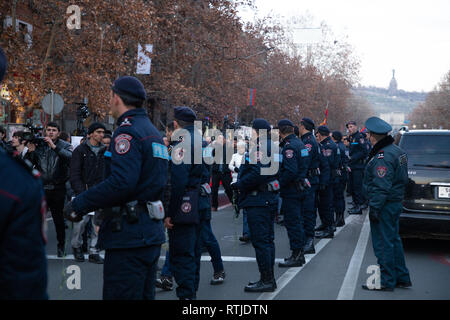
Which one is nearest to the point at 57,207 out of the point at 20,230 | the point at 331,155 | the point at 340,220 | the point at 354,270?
the point at 354,270

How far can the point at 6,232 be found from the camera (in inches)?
74.8

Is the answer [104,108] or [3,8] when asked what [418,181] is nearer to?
[104,108]

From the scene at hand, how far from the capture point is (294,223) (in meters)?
7.43

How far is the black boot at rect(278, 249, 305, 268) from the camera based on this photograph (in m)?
7.38

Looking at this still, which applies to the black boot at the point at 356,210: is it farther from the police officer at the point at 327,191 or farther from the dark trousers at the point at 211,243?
the dark trousers at the point at 211,243

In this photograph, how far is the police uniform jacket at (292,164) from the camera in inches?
279

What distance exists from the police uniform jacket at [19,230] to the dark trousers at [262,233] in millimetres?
4120

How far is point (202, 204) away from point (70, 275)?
7.50 ft

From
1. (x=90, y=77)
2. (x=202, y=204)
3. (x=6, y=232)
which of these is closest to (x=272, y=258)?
(x=202, y=204)

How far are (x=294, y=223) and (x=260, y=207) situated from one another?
1558 millimetres

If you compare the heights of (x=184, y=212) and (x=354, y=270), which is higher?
(x=184, y=212)

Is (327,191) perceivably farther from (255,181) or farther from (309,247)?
(255,181)

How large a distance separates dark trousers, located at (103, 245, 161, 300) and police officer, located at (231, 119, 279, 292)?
2615 mm

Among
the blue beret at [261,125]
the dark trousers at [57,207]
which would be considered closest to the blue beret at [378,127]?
the blue beret at [261,125]
